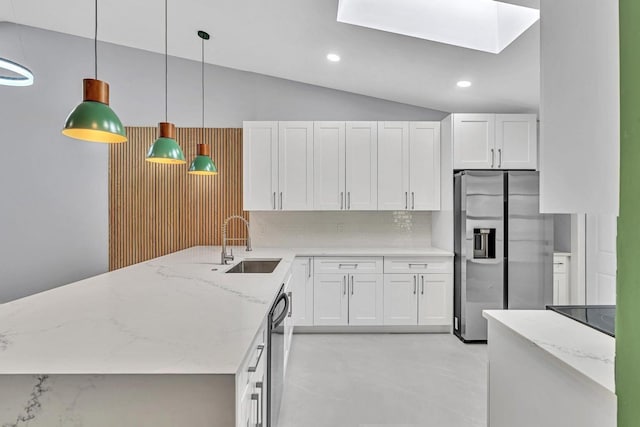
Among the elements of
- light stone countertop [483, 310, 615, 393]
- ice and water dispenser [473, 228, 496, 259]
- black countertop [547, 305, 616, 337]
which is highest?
ice and water dispenser [473, 228, 496, 259]

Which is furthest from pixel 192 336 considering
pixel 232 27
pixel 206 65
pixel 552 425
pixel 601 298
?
pixel 206 65

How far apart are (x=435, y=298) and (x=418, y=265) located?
1.31 ft

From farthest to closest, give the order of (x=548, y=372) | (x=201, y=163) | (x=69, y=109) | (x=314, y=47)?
(x=69, y=109)
(x=314, y=47)
(x=201, y=163)
(x=548, y=372)

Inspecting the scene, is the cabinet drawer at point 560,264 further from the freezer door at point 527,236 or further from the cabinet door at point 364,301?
the cabinet door at point 364,301

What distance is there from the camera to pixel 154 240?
168 inches

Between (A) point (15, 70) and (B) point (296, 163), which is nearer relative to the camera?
(A) point (15, 70)

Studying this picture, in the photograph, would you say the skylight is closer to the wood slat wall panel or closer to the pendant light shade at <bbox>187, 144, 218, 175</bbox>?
the pendant light shade at <bbox>187, 144, 218, 175</bbox>

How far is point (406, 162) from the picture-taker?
394cm

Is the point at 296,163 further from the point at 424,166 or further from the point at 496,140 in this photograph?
the point at 496,140

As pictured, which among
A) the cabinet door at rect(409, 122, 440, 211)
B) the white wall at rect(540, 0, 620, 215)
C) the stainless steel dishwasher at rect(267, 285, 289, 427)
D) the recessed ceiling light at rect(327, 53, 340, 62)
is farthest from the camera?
the cabinet door at rect(409, 122, 440, 211)

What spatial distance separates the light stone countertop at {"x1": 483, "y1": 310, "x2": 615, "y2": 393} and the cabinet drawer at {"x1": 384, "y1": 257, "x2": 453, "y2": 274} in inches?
83.2

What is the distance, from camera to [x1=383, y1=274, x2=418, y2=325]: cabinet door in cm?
374

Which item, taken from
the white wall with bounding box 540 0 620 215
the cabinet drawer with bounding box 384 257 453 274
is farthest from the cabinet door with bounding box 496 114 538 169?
the white wall with bounding box 540 0 620 215

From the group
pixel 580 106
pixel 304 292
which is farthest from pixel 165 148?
pixel 580 106
